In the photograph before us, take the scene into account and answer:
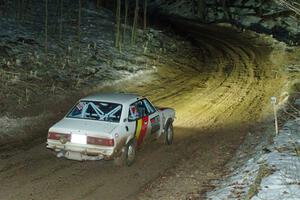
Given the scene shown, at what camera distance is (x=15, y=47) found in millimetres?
24922

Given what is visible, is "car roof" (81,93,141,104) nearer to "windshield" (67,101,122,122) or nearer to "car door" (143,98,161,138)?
"windshield" (67,101,122,122)

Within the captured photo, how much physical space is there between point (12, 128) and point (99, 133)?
17.8 feet

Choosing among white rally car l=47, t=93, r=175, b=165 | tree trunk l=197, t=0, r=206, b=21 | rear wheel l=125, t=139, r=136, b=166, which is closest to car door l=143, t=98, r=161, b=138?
white rally car l=47, t=93, r=175, b=165

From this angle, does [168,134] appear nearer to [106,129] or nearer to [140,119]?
[140,119]

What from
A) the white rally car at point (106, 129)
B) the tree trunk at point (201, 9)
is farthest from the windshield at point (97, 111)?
the tree trunk at point (201, 9)

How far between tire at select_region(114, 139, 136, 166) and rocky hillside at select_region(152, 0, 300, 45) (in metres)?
24.4

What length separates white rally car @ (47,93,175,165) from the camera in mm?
10289

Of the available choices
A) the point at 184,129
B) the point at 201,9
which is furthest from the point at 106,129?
the point at 201,9

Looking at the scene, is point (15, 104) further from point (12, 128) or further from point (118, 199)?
point (118, 199)

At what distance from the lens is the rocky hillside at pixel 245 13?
37.7m

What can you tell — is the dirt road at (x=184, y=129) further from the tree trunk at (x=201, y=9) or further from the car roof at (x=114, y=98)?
the tree trunk at (x=201, y=9)

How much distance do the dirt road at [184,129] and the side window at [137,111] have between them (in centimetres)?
101

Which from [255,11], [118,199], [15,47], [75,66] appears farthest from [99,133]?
[255,11]

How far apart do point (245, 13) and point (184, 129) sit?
1190 inches
